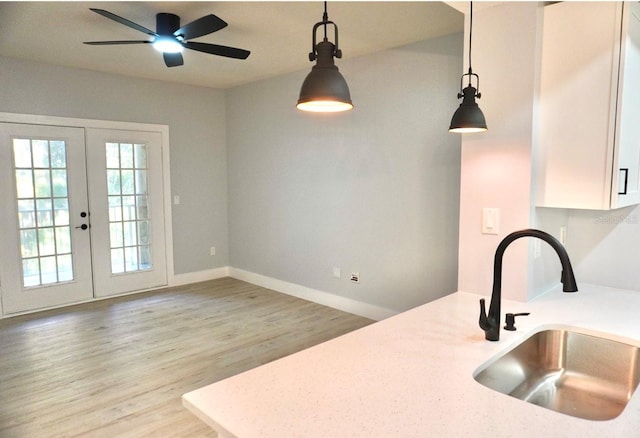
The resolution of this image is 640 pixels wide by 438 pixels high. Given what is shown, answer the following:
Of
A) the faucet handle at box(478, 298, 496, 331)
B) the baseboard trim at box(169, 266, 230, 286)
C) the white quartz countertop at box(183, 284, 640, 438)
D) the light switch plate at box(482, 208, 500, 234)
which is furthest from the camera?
the baseboard trim at box(169, 266, 230, 286)

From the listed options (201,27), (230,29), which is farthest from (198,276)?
(201,27)

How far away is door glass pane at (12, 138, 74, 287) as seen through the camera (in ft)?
14.5

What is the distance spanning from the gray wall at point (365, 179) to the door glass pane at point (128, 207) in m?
1.29

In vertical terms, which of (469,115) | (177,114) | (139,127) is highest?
(177,114)

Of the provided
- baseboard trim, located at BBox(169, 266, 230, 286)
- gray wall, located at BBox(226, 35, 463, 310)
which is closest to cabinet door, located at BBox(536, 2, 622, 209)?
gray wall, located at BBox(226, 35, 463, 310)

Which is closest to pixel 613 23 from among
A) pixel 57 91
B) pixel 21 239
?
pixel 57 91

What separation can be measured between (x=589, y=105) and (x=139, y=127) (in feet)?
15.7

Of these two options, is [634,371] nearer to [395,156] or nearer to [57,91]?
[395,156]

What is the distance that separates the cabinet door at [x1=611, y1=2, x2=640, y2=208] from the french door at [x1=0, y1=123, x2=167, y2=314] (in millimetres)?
4895

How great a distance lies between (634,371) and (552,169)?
96 cm

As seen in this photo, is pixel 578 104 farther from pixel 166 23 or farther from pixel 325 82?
pixel 166 23

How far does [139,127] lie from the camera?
202 inches

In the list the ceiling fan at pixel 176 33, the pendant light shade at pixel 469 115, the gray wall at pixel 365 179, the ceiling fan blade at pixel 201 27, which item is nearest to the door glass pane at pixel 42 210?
the ceiling fan at pixel 176 33

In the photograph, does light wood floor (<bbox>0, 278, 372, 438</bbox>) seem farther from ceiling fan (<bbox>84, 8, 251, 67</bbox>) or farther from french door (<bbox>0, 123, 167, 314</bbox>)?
ceiling fan (<bbox>84, 8, 251, 67</bbox>)
